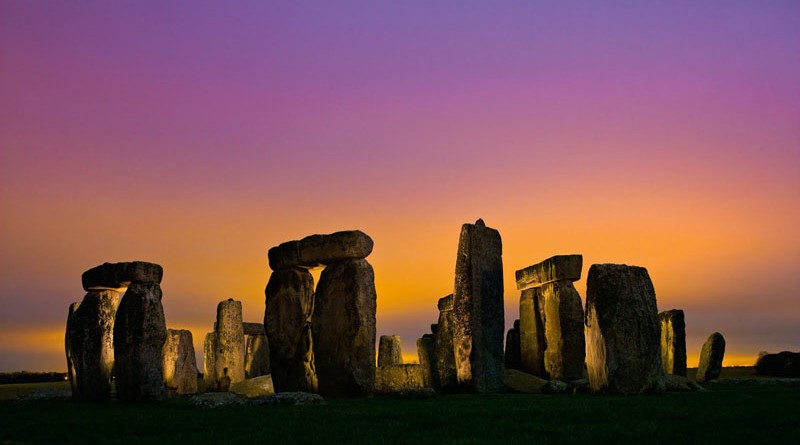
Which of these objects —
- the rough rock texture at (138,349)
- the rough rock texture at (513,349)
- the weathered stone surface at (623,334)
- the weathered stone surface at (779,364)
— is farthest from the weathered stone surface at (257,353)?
the weathered stone surface at (779,364)

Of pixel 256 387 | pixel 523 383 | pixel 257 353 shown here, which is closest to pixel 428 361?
pixel 523 383

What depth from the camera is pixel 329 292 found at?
15141mm

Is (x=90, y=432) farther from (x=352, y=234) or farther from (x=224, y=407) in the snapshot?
(x=352, y=234)

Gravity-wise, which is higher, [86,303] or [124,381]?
[86,303]

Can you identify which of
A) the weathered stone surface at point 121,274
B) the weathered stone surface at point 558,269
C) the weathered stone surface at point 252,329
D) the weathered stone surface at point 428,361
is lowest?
the weathered stone surface at point 428,361

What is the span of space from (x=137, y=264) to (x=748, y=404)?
10.6 meters

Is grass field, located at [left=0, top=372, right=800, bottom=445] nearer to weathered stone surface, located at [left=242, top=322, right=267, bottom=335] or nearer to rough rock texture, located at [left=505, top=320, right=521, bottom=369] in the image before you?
rough rock texture, located at [left=505, top=320, right=521, bottom=369]

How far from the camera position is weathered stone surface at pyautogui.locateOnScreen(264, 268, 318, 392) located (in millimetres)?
15711

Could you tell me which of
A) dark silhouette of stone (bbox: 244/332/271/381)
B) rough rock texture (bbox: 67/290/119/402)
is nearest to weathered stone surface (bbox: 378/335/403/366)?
dark silhouette of stone (bbox: 244/332/271/381)

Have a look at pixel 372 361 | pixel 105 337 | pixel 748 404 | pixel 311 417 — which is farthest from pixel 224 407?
pixel 748 404

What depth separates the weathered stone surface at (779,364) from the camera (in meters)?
25.5

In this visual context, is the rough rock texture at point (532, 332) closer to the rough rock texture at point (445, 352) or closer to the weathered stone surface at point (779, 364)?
the rough rock texture at point (445, 352)

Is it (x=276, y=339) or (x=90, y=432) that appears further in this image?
(x=276, y=339)

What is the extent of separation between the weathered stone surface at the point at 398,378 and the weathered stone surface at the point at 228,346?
27.2 feet
